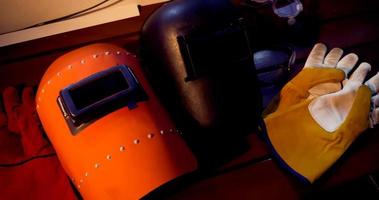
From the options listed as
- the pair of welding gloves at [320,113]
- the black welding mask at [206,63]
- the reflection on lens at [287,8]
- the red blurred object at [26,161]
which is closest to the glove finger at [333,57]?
the pair of welding gloves at [320,113]

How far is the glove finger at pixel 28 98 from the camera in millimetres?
909

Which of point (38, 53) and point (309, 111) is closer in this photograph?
point (309, 111)

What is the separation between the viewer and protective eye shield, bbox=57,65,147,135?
2.14ft

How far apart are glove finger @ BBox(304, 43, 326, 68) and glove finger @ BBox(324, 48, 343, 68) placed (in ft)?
0.04

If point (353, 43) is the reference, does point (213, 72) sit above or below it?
above

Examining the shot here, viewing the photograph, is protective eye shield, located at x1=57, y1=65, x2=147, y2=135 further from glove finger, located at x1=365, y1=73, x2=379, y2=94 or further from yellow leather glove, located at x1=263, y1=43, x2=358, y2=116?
glove finger, located at x1=365, y1=73, x2=379, y2=94

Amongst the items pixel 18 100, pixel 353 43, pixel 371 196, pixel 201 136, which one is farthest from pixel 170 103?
pixel 371 196

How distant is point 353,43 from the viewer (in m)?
0.99

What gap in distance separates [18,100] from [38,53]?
0.17 metres

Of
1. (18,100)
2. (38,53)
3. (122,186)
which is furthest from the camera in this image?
(38,53)

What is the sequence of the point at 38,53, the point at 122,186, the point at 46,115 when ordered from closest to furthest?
1. the point at 122,186
2. the point at 46,115
3. the point at 38,53

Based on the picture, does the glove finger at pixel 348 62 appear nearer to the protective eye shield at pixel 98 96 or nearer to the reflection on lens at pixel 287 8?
the reflection on lens at pixel 287 8

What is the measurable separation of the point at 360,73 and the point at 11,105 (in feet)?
2.85

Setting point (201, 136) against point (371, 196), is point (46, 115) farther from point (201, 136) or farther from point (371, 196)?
point (371, 196)
